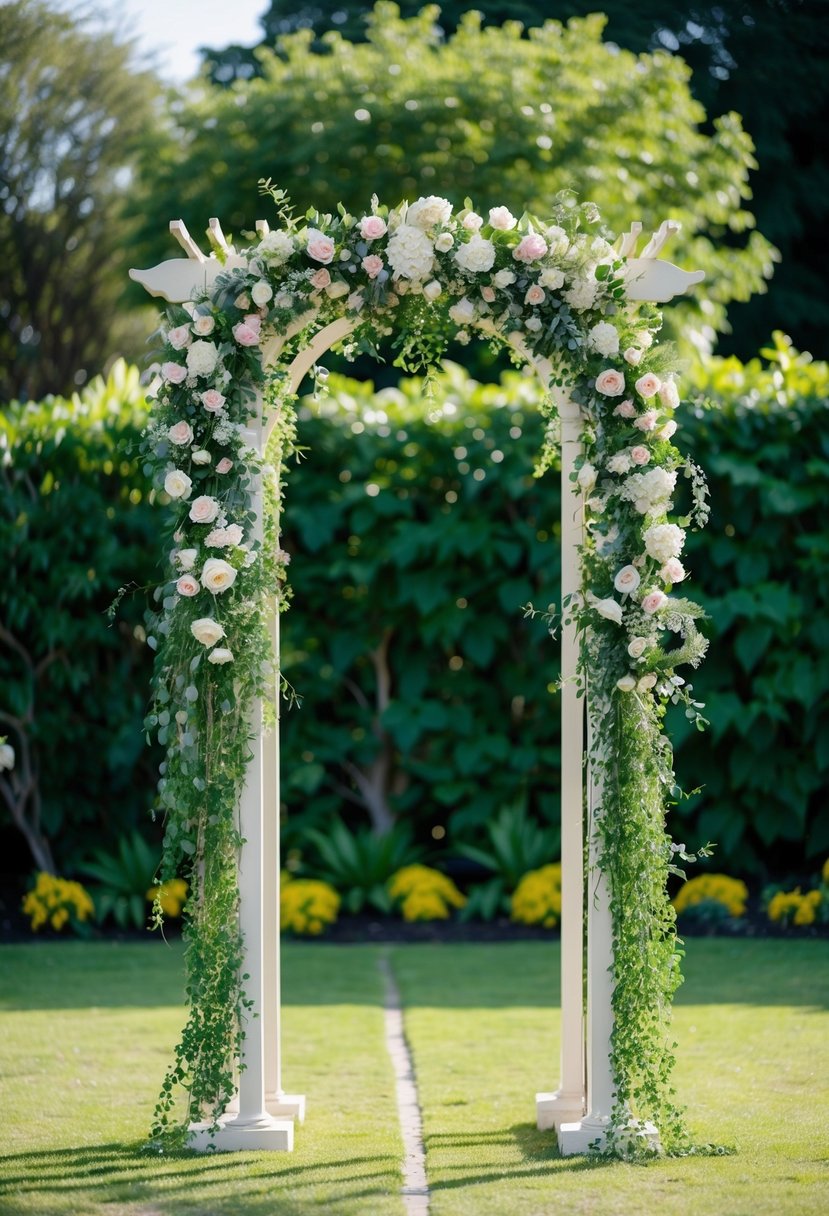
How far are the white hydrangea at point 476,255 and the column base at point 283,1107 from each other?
2.53 m

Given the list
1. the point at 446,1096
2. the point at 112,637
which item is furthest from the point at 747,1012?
the point at 112,637

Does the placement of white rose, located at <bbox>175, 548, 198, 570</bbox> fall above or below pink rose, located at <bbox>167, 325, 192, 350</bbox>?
below

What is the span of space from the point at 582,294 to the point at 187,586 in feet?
4.51

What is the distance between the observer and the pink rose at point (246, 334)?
383cm

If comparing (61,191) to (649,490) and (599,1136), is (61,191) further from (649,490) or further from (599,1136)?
(599,1136)

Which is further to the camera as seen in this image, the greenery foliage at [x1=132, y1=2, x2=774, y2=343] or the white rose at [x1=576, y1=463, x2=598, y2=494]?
the greenery foliage at [x1=132, y1=2, x2=774, y2=343]

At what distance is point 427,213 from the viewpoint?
12.7 ft

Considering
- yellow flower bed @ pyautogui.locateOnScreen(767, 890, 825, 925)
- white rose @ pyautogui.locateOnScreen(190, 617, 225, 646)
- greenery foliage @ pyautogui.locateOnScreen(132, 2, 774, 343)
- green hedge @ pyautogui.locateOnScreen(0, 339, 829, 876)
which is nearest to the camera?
white rose @ pyautogui.locateOnScreen(190, 617, 225, 646)

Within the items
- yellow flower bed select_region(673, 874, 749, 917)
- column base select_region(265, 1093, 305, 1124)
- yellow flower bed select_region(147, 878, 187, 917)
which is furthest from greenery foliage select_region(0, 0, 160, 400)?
column base select_region(265, 1093, 305, 1124)

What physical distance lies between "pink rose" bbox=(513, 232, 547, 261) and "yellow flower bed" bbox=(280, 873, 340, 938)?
168 inches

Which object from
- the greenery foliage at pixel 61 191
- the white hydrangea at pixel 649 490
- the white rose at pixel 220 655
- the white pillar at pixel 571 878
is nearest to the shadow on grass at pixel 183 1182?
the white pillar at pixel 571 878

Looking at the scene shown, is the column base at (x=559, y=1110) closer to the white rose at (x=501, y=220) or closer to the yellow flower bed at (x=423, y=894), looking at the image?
the white rose at (x=501, y=220)

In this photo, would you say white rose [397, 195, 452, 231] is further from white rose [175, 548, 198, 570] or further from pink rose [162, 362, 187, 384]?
white rose [175, 548, 198, 570]

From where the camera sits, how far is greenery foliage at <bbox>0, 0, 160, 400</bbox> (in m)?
21.5
